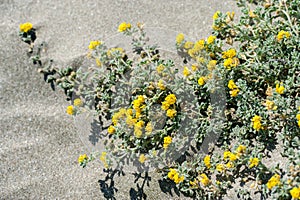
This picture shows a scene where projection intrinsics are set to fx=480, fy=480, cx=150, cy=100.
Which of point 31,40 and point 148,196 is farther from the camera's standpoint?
point 31,40

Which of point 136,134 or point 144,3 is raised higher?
point 144,3

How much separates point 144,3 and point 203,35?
672 mm

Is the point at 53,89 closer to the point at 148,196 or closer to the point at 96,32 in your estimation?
the point at 96,32

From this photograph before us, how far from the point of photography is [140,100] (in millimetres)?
4035

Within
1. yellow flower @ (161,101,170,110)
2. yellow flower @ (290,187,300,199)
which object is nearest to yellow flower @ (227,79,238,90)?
yellow flower @ (161,101,170,110)

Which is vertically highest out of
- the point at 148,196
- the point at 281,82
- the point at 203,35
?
the point at 203,35

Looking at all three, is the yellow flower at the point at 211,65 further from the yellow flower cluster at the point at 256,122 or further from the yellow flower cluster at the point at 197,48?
the yellow flower cluster at the point at 256,122

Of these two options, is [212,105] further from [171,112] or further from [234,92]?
[171,112]

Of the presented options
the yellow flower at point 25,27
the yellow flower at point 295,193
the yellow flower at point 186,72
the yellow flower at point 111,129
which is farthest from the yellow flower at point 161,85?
the yellow flower at point 25,27

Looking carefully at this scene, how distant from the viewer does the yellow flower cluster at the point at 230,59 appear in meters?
3.99

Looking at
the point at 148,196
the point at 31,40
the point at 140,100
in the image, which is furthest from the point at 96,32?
the point at 148,196

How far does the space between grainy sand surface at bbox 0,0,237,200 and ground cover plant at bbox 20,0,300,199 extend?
0.63 feet

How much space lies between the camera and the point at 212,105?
411cm

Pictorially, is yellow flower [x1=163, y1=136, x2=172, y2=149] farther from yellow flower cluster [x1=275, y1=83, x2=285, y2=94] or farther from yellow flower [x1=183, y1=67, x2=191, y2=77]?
yellow flower cluster [x1=275, y1=83, x2=285, y2=94]
